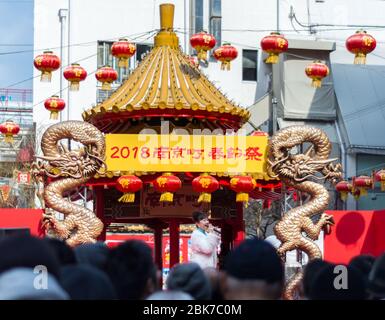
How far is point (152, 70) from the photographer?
18312 mm

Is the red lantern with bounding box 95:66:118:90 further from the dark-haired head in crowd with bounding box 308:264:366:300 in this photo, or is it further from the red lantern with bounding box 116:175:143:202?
the dark-haired head in crowd with bounding box 308:264:366:300

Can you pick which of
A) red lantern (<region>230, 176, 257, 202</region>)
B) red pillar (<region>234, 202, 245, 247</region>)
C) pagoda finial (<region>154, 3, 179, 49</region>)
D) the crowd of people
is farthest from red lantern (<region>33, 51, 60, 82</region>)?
the crowd of people

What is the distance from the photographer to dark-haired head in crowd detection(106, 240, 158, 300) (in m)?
5.93

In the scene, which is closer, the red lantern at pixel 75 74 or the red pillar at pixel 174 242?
the red pillar at pixel 174 242

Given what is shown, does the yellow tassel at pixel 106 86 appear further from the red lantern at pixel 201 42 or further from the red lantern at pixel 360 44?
the red lantern at pixel 360 44

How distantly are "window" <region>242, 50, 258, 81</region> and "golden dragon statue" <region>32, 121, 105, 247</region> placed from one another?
21.6 metres

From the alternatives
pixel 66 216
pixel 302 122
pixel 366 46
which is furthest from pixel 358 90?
pixel 66 216

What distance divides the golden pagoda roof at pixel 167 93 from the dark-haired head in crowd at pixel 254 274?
1119 cm

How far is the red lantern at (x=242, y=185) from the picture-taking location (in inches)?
630

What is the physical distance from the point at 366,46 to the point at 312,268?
1211 cm

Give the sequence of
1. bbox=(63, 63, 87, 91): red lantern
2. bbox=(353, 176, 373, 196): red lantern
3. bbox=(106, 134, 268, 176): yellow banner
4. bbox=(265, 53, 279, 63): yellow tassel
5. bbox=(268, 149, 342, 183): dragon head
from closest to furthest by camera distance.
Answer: bbox=(268, 149, 342, 183): dragon head, bbox=(106, 134, 268, 176): yellow banner, bbox=(265, 53, 279, 63): yellow tassel, bbox=(63, 63, 87, 91): red lantern, bbox=(353, 176, 373, 196): red lantern

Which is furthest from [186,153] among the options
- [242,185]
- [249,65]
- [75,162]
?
[249,65]

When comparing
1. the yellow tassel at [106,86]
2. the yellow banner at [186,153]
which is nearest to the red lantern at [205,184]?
the yellow banner at [186,153]

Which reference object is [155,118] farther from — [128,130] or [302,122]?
[302,122]
